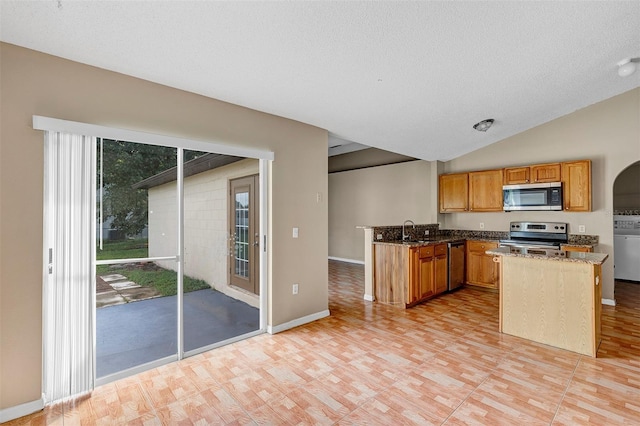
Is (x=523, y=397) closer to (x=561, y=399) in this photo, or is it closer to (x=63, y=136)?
(x=561, y=399)

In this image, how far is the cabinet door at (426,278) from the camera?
4.46 m

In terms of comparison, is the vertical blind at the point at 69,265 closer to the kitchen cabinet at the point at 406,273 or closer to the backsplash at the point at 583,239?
the kitchen cabinet at the point at 406,273

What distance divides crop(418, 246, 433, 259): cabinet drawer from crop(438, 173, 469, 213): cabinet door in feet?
4.90

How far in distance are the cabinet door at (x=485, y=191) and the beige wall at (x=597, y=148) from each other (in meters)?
0.39

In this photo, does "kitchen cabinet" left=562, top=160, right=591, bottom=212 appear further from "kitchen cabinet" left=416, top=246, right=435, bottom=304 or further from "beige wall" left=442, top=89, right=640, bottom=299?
"kitchen cabinet" left=416, top=246, right=435, bottom=304

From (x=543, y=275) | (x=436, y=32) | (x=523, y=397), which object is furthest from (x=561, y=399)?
(x=436, y=32)

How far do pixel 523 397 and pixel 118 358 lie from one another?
3.24 metres

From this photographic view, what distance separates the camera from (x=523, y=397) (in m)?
2.22

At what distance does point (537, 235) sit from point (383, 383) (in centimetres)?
410

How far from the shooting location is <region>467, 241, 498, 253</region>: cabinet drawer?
5.11 meters

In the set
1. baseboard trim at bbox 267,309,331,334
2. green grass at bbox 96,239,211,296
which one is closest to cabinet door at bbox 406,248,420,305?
baseboard trim at bbox 267,309,331,334

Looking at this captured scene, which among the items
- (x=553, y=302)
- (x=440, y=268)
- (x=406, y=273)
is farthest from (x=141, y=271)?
(x=440, y=268)

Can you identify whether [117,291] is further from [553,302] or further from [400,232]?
[553,302]

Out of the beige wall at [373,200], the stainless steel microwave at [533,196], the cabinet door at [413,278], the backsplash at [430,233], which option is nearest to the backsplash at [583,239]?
the stainless steel microwave at [533,196]
